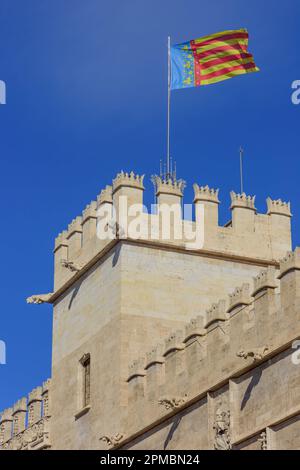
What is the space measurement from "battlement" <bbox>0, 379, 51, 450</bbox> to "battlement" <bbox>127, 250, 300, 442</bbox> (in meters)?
5.98

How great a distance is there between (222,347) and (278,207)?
32.0 ft

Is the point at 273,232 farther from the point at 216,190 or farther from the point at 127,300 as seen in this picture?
the point at 127,300

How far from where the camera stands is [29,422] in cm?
4491

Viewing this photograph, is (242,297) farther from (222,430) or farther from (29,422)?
(29,422)

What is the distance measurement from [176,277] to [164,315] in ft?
4.20

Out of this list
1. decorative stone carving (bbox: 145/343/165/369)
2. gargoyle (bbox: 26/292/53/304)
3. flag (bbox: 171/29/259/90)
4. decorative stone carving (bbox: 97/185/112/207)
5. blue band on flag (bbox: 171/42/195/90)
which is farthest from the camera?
gargoyle (bbox: 26/292/53/304)

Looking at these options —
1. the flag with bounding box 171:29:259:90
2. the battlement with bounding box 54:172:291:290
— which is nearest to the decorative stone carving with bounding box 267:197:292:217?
the battlement with bounding box 54:172:291:290

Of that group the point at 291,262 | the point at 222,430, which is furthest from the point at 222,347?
the point at 291,262

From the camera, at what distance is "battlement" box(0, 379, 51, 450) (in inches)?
1703

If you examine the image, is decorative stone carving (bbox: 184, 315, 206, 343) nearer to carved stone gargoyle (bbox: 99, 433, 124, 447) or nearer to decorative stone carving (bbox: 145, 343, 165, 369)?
decorative stone carving (bbox: 145, 343, 165, 369)

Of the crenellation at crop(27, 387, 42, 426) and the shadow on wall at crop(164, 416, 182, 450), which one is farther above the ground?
the crenellation at crop(27, 387, 42, 426)

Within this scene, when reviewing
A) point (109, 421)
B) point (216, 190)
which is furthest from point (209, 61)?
point (109, 421)

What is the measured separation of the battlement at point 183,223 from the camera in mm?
40219

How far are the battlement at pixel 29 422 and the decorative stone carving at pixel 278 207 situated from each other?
358 inches
